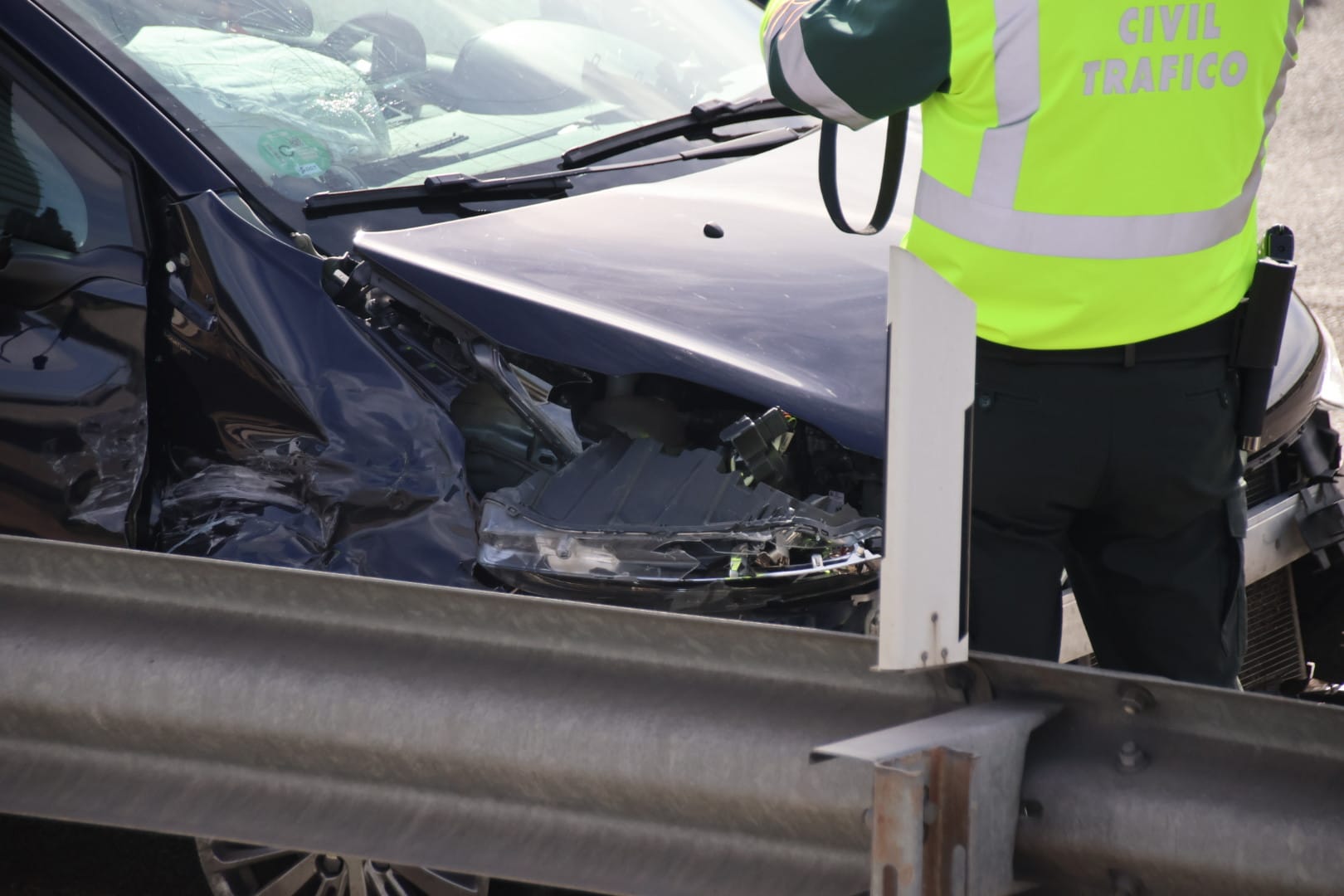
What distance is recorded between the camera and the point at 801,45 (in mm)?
1961

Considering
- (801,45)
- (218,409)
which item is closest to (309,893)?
(218,409)

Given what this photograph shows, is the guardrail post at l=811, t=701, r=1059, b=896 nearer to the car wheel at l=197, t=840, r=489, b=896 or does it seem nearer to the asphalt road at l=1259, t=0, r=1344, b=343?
the car wheel at l=197, t=840, r=489, b=896

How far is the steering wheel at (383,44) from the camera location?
10.1 ft

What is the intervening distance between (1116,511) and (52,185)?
194 cm

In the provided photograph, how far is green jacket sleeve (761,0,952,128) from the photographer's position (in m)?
1.84

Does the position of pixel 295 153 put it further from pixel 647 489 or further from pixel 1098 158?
pixel 1098 158

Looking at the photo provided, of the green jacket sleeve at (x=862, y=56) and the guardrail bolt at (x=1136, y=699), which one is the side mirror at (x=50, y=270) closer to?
the green jacket sleeve at (x=862, y=56)

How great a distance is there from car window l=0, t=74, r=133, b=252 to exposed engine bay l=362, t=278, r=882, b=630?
518 millimetres

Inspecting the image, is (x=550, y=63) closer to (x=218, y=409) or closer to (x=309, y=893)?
(x=218, y=409)

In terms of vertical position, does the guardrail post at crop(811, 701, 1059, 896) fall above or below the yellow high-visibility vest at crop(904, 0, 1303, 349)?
below

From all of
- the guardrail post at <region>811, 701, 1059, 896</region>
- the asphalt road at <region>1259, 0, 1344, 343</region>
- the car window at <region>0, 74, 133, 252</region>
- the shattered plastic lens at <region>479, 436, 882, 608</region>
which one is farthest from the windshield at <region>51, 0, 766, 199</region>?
the asphalt road at <region>1259, 0, 1344, 343</region>

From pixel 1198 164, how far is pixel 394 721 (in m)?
1.21

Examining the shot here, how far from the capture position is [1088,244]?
1.86 m

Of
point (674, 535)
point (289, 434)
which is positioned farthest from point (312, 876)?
point (674, 535)
